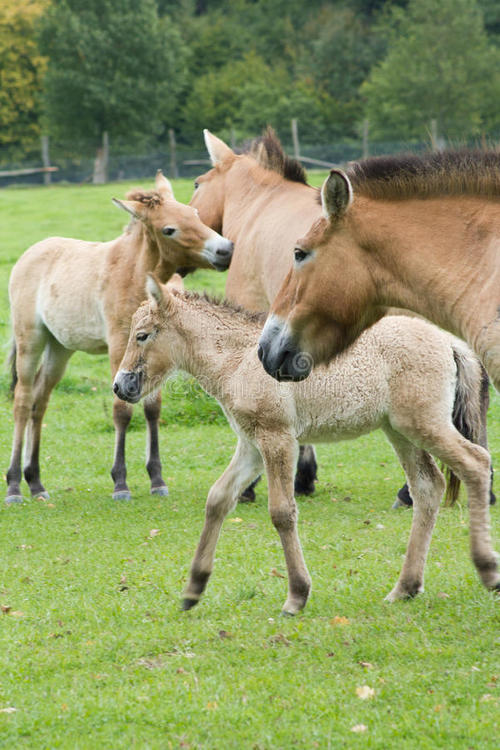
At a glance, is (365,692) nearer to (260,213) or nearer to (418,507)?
(418,507)

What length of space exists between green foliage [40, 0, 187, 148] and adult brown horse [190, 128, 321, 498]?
45722 mm

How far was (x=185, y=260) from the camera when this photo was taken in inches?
322

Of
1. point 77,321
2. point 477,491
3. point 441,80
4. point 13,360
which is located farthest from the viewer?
point 441,80

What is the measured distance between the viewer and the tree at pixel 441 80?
5141 centimetres

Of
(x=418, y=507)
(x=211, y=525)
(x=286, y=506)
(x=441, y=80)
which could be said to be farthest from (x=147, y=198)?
(x=441, y=80)

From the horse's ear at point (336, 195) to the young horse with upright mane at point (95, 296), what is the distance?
381 cm

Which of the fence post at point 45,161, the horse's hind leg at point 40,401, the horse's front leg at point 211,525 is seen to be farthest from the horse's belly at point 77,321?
the fence post at point 45,161

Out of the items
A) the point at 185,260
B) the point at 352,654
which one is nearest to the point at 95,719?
the point at 352,654

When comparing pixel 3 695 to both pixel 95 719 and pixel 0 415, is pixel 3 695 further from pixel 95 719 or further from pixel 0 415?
pixel 0 415

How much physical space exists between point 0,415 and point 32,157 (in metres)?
37.6

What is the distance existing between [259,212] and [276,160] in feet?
2.12

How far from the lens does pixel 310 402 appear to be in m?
5.47

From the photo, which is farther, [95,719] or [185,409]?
[185,409]

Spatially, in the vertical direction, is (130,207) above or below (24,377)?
above
